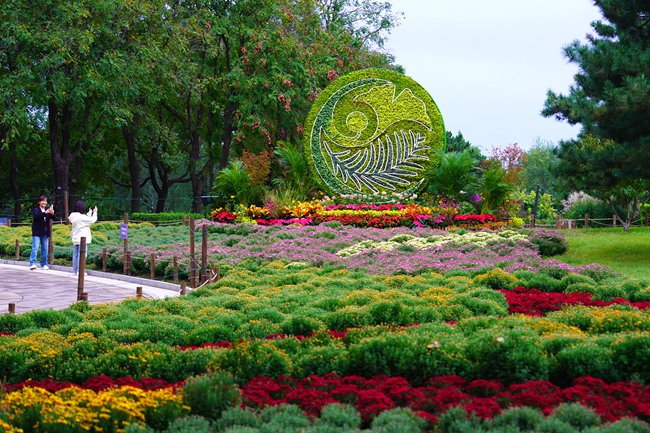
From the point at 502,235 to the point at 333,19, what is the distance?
24198mm

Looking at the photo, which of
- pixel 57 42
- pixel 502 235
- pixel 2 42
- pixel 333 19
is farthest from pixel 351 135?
pixel 333 19

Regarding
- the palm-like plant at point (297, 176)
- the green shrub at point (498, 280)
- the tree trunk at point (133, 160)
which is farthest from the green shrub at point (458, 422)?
the tree trunk at point (133, 160)

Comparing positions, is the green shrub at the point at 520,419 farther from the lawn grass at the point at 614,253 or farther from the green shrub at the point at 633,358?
the lawn grass at the point at 614,253

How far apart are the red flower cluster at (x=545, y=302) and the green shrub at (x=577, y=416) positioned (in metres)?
4.46

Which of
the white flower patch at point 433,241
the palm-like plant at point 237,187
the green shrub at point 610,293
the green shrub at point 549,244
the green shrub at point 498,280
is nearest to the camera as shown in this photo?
the green shrub at point 610,293

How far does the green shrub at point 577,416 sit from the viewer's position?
17.4 feet

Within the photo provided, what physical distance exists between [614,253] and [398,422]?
14.7 metres

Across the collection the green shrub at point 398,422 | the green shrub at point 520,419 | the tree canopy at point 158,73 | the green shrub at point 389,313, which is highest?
the tree canopy at point 158,73

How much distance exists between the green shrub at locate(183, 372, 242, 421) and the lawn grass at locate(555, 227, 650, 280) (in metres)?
11.2

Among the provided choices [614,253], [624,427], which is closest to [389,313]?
[624,427]

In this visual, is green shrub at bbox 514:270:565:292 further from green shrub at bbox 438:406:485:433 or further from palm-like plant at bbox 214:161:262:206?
palm-like plant at bbox 214:161:262:206

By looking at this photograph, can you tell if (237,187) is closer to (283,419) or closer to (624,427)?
(283,419)

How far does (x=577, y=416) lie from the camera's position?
5.34 metres

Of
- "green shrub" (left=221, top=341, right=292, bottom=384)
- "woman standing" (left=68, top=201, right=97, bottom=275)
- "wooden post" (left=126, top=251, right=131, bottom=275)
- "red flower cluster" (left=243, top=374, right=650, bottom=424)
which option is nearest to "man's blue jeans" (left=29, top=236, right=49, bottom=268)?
"woman standing" (left=68, top=201, right=97, bottom=275)
